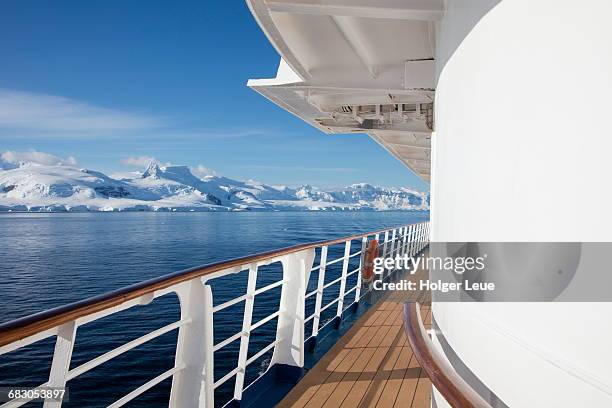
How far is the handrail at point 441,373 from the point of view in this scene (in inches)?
24.4

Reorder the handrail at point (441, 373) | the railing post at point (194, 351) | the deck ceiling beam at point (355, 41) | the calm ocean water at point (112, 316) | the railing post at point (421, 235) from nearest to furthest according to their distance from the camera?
1. the handrail at point (441, 373)
2. the railing post at point (194, 351)
3. the deck ceiling beam at point (355, 41)
4. the calm ocean water at point (112, 316)
5. the railing post at point (421, 235)

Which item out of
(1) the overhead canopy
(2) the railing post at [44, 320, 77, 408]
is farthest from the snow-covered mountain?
(2) the railing post at [44, 320, 77, 408]

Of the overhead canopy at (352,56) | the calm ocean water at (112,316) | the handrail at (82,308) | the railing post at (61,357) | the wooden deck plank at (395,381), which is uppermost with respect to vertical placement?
the overhead canopy at (352,56)

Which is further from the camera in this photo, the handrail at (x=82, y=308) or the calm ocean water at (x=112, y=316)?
the calm ocean water at (x=112, y=316)

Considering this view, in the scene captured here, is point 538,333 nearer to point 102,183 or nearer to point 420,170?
point 420,170

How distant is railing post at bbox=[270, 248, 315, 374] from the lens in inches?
94.7

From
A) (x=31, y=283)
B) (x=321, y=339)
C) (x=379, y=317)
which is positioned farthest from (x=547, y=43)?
(x=31, y=283)

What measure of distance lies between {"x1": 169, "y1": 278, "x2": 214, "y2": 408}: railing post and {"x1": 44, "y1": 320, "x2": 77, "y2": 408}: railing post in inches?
23.1

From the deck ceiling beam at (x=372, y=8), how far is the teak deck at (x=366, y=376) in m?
1.72

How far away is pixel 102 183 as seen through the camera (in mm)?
141500

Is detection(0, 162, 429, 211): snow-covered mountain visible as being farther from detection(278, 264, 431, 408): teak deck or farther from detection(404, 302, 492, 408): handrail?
detection(404, 302, 492, 408): handrail

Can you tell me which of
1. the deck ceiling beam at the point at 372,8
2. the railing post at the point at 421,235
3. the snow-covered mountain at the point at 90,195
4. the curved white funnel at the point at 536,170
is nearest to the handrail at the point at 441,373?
the curved white funnel at the point at 536,170

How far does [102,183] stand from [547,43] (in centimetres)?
15520

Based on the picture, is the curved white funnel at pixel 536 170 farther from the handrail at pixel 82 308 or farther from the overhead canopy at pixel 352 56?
the handrail at pixel 82 308
